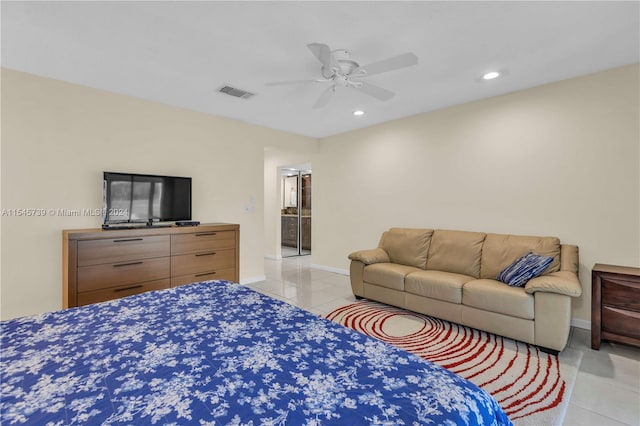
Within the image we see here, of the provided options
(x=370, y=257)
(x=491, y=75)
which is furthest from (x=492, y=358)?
(x=491, y=75)

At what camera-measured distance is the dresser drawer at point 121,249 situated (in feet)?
9.37

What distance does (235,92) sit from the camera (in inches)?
137

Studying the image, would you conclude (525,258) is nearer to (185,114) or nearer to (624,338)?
(624,338)

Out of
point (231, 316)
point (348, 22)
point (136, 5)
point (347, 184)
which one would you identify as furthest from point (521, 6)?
point (347, 184)

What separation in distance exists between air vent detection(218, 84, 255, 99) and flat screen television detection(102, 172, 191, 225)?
1.26 m

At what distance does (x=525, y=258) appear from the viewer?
304cm

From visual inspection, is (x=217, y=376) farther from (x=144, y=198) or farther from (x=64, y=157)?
(x=64, y=157)

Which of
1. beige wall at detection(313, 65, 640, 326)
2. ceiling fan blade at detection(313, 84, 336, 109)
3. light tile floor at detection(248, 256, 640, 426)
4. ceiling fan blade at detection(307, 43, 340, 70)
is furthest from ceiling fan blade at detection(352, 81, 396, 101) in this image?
light tile floor at detection(248, 256, 640, 426)

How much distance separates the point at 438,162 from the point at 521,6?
2.37 meters

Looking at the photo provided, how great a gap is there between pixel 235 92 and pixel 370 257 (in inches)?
106

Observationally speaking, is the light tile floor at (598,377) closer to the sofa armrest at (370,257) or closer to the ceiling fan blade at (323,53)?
the sofa armrest at (370,257)

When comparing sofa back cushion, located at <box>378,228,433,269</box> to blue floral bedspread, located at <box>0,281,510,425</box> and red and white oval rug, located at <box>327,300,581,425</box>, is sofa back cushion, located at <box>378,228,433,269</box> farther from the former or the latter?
blue floral bedspread, located at <box>0,281,510,425</box>

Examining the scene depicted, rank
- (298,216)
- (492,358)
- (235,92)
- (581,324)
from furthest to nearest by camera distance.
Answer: (298,216)
(235,92)
(581,324)
(492,358)

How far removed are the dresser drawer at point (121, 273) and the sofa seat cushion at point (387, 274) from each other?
2.45 m
